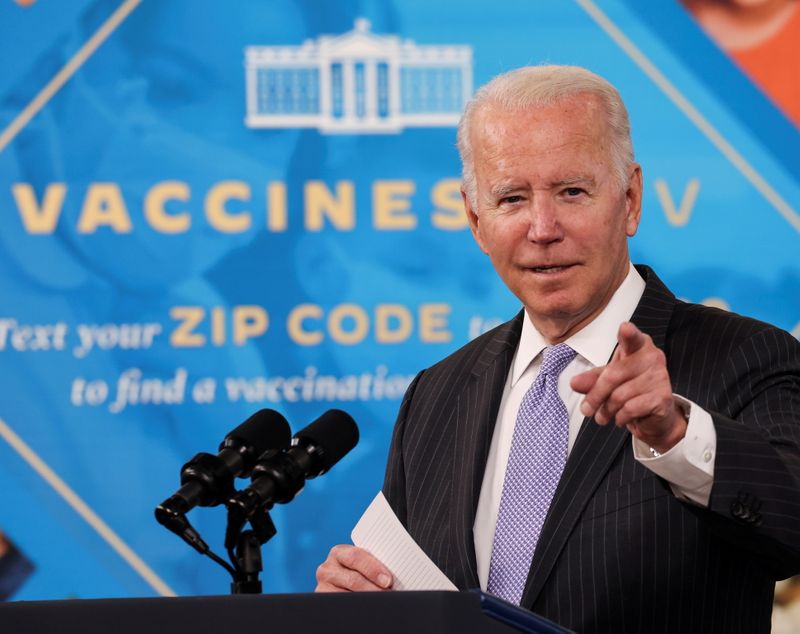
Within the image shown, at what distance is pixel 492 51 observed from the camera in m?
3.71

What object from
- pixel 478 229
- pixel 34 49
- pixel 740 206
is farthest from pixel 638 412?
pixel 34 49

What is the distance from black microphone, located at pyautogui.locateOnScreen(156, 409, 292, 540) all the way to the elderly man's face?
2.08ft

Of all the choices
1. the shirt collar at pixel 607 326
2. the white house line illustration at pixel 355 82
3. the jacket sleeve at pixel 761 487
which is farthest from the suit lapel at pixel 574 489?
the white house line illustration at pixel 355 82

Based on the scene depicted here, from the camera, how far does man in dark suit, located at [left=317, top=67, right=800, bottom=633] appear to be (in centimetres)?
186

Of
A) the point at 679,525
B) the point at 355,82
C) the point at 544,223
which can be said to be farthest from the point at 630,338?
the point at 355,82

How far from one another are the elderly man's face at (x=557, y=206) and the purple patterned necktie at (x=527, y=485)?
0.63 feet

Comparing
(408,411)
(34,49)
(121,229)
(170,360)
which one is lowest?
(408,411)

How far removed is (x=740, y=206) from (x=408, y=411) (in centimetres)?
158

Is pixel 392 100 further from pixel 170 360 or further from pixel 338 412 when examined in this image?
pixel 338 412

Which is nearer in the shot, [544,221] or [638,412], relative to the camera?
[638,412]

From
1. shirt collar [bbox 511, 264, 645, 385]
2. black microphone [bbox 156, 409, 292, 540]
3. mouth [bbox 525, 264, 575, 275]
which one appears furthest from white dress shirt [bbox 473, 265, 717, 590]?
black microphone [bbox 156, 409, 292, 540]

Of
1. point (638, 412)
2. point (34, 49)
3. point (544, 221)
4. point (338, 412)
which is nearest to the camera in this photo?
point (638, 412)

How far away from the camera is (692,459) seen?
1802 mm

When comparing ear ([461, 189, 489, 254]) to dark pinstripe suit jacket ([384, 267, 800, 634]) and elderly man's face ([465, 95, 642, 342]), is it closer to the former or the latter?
elderly man's face ([465, 95, 642, 342])
